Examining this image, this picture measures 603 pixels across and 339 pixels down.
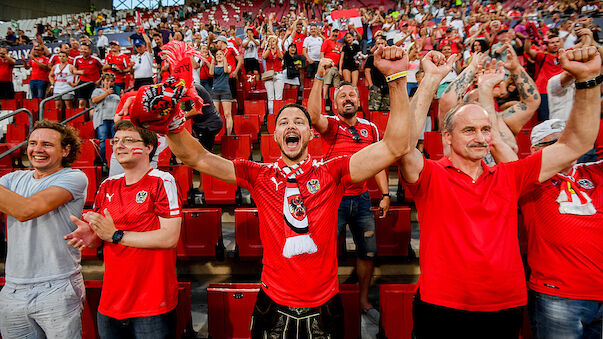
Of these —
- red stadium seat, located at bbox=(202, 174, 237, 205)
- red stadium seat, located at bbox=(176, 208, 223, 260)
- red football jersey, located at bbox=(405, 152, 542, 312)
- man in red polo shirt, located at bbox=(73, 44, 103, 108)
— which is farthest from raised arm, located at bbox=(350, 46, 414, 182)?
man in red polo shirt, located at bbox=(73, 44, 103, 108)

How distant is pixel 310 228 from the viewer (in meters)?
1.71

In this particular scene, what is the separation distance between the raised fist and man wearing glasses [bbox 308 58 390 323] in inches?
59.2

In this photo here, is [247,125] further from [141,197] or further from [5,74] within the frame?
[5,74]

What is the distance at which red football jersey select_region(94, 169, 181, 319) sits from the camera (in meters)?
1.87

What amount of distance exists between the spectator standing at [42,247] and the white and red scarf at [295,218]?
1.31 metres

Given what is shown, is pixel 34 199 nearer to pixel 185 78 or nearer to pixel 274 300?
pixel 185 78

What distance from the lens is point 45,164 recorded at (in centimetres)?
208

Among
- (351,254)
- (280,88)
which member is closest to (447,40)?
(280,88)

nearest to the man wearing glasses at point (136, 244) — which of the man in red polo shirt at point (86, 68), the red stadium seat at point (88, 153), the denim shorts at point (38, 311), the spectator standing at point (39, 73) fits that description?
the denim shorts at point (38, 311)

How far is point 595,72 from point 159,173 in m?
2.36

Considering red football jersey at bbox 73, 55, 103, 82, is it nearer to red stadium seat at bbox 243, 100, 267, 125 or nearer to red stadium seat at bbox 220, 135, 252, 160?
red stadium seat at bbox 243, 100, 267, 125

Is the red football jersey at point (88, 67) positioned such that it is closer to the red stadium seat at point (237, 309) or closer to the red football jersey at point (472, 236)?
the red stadium seat at point (237, 309)

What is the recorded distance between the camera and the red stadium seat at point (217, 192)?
14.0 feet

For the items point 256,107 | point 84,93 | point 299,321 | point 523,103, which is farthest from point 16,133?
point 523,103
